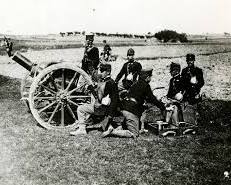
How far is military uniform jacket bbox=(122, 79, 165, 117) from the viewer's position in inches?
305

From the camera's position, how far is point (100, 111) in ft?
26.1

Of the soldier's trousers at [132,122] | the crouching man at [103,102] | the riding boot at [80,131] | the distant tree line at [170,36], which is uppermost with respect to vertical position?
the distant tree line at [170,36]

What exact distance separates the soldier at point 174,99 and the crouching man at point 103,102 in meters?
1.30

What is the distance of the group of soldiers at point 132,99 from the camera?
777 centimetres

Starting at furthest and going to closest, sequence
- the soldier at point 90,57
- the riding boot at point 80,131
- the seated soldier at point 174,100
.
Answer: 1. the soldier at point 90,57
2. the seated soldier at point 174,100
3. the riding boot at point 80,131

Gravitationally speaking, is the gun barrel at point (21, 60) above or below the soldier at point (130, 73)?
above

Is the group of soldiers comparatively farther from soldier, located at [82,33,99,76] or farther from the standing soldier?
soldier, located at [82,33,99,76]

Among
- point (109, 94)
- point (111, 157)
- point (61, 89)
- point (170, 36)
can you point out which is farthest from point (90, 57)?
point (170, 36)

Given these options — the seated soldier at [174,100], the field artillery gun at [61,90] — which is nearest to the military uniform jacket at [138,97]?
the seated soldier at [174,100]

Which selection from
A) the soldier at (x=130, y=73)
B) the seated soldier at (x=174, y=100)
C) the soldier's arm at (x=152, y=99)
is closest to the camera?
the soldier's arm at (x=152, y=99)

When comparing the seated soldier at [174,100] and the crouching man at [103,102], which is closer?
the crouching man at [103,102]

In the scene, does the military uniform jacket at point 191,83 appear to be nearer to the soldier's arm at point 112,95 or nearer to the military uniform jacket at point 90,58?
the soldier's arm at point 112,95

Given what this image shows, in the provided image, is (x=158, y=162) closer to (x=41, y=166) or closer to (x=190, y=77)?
(x=41, y=166)

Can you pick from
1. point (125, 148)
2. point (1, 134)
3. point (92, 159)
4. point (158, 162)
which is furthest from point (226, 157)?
point (1, 134)
